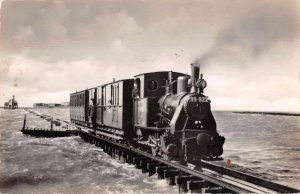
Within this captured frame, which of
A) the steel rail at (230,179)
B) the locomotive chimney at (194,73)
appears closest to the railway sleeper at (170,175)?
the steel rail at (230,179)

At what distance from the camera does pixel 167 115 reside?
1196 cm

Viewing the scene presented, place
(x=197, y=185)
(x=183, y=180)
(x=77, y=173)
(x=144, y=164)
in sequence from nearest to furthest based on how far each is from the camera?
(x=197, y=185) → (x=183, y=180) → (x=144, y=164) → (x=77, y=173)

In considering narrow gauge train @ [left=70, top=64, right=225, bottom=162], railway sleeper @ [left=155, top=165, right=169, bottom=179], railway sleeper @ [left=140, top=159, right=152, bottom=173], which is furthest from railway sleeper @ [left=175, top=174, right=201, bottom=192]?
railway sleeper @ [left=140, top=159, right=152, bottom=173]

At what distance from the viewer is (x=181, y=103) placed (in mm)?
11164

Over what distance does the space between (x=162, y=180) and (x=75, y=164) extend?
5.26 meters

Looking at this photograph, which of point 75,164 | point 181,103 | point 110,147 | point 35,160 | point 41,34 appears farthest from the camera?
point 110,147

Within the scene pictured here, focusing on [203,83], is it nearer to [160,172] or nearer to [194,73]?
[194,73]

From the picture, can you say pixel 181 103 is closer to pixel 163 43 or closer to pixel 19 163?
pixel 163 43

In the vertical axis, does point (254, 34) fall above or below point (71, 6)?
below

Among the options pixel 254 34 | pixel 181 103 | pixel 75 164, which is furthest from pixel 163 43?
pixel 75 164

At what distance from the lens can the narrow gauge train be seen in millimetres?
10891

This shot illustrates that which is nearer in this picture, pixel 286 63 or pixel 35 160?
pixel 286 63

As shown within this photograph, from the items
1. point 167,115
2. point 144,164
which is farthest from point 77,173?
point 167,115

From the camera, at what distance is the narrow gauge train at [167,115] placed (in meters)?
10.9
